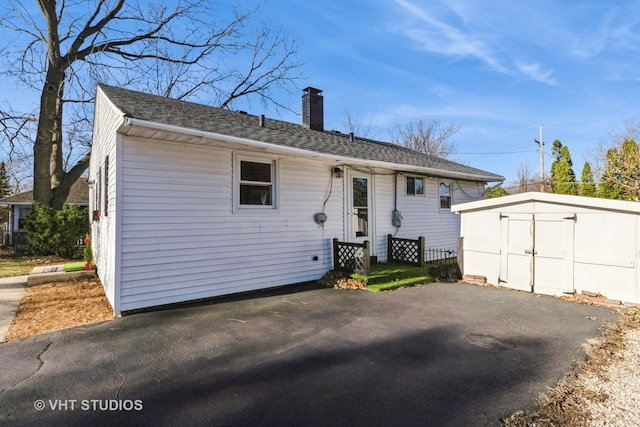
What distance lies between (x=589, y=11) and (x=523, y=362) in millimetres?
9030

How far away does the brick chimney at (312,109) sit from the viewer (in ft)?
35.2

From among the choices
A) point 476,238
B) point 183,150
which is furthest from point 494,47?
point 183,150

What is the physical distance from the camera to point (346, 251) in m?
7.60

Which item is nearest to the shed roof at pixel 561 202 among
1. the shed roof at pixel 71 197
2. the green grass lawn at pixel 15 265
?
the green grass lawn at pixel 15 265

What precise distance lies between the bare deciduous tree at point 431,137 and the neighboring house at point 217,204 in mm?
21408

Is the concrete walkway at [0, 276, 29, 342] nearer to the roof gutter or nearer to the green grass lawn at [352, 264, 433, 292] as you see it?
the roof gutter

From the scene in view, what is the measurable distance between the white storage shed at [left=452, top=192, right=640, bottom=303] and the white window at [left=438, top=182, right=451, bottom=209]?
3.22 meters

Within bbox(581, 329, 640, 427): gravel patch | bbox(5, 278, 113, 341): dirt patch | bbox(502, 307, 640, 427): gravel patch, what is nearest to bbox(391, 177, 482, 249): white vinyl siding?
bbox(502, 307, 640, 427): gravel patch

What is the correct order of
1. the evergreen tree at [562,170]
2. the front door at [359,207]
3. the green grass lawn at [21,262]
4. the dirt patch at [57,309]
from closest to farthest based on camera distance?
the dirt patch at [57,309]
the front door at [359,207]
the green grass lawn at [21,262]
the evergreen tree at [562,170]

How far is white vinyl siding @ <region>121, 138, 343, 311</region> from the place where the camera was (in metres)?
5.30

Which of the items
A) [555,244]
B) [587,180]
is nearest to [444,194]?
[555,244]

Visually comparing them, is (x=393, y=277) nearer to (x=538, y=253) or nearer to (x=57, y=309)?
(x=538, y=253)

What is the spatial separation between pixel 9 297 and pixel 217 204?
470 centimetres

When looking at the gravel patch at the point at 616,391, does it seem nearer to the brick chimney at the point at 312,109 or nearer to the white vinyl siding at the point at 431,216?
the white vinyl siding at the point at 431,216
